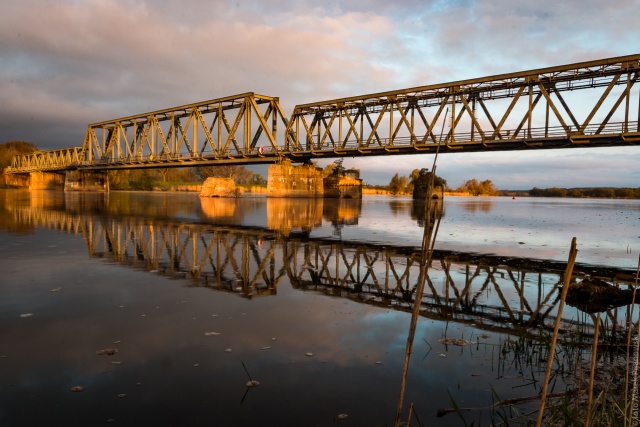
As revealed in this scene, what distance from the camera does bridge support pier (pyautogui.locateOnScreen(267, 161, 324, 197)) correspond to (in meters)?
53.8

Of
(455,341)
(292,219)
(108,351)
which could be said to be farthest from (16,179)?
(455,341)

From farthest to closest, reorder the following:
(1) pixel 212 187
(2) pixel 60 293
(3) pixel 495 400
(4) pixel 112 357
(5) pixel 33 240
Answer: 1. (1) pixel 212 187
2. (5) pixel 33 240
3. (2) pixel 60 293
4. (4) pixel 112 357
5. (3) pixel 495 400

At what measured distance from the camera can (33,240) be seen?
12.5 metres

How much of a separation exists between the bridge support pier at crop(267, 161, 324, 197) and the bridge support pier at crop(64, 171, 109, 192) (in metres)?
58.6

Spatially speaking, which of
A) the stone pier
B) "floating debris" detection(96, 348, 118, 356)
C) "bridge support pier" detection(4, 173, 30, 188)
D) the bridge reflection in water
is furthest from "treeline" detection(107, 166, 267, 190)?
"floating debris" detection(96, 348, 118, 356)

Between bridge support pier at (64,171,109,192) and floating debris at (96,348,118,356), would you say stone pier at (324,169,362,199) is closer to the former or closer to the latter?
bridge support pier at (64,171,109,192)

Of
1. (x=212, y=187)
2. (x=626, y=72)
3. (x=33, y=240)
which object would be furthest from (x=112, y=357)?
(x=212, y=187)

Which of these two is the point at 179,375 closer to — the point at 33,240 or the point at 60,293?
the point at 60,293

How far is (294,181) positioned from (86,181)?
61.3 meters

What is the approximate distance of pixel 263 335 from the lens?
489cm

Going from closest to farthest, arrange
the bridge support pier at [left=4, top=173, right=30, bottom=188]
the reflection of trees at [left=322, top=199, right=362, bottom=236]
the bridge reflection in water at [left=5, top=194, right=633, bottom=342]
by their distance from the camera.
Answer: the bridge reflection in water at [left=5, top=194, right=633, bottom=342] < the reflection of trees at [left=322, top=199, right=362, bottom=236] < the bridge support pier at [left=4, top=173, right=30, bottom=188]

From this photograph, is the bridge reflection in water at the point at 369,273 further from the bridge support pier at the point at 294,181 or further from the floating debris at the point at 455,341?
the bridge support pier at the point at 294,181

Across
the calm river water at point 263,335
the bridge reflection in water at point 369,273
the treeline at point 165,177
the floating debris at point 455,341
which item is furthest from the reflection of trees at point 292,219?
the treeline at point 165,177

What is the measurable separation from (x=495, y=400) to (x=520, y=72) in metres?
36.4
